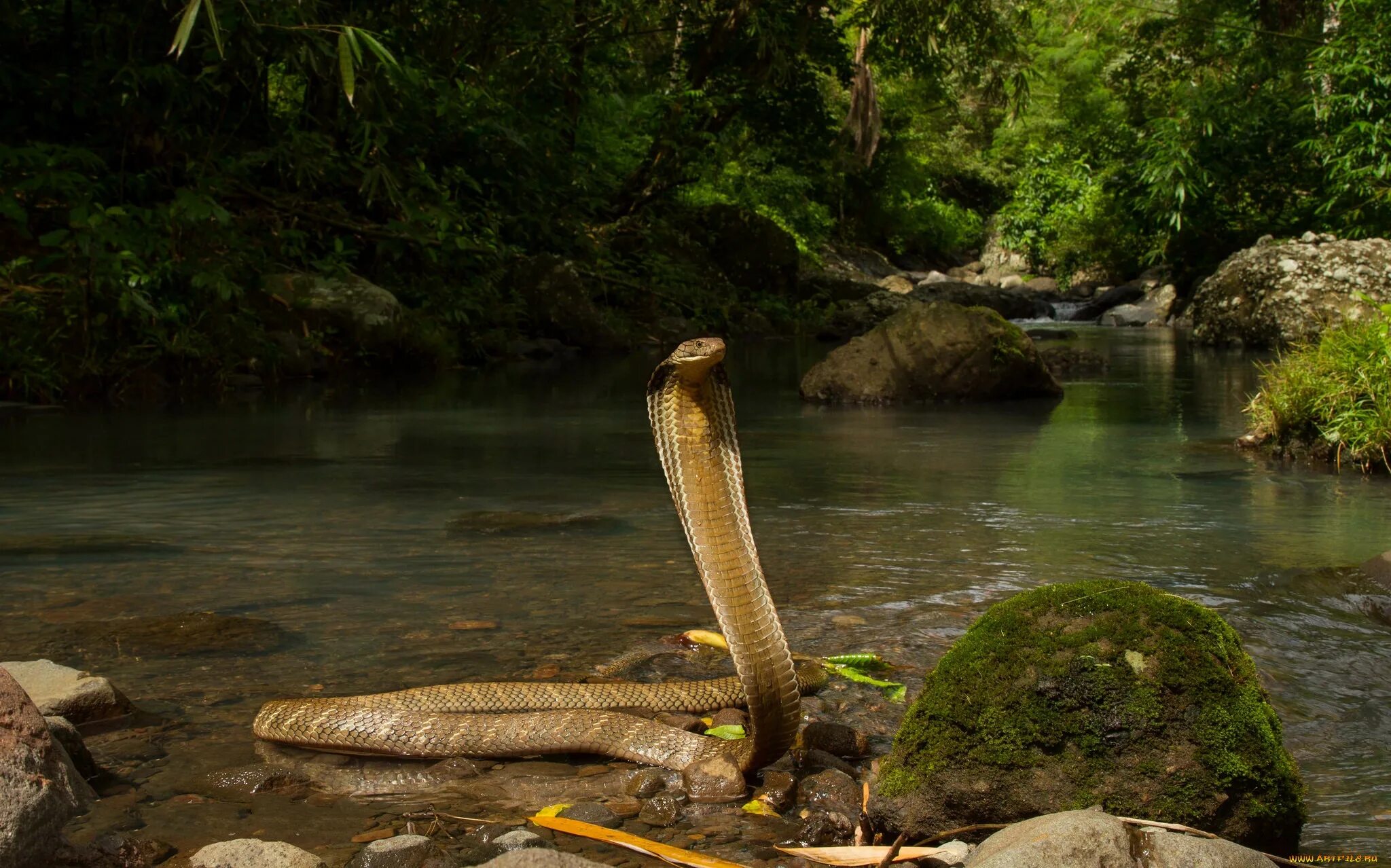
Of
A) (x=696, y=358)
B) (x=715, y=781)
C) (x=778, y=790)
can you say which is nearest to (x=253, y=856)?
(x=715, y=781)

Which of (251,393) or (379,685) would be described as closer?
(379,685)

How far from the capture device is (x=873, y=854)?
283cm

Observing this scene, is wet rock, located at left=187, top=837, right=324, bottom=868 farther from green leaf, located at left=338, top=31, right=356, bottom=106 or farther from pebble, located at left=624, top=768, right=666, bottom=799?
green leaf, located at left=338, top=31, right=356, bottom=106

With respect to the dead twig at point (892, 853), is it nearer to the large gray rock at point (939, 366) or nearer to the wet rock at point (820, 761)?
the wet rock at point (820, 761)

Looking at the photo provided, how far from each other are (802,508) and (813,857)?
4466 mm

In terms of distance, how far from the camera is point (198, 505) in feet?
24.2

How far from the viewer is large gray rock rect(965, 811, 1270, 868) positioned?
2420 millimetres

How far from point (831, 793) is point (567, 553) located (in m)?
3.10

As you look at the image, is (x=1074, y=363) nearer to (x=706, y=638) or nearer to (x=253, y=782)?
(x=706, y=638)

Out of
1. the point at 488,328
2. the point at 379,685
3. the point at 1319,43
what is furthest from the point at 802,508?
the point at 1319,43

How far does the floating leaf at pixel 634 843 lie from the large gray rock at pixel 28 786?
0.98m

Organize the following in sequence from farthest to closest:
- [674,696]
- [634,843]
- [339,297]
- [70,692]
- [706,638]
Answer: [339,297]
[706,638]
[674,696]
[70,692]
[634,843]

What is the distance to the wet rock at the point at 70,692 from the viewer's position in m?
3.57

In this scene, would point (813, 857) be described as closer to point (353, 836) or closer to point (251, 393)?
point (353, 836)
